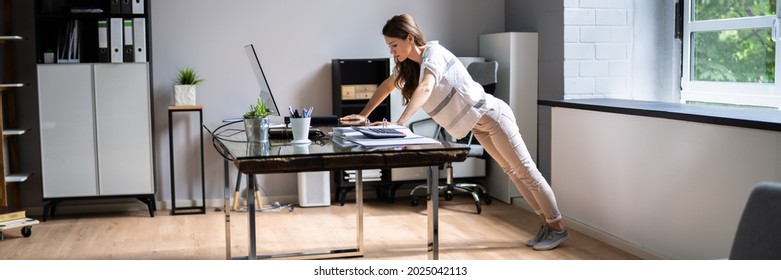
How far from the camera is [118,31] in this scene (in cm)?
500

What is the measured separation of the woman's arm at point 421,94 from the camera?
10.6ft

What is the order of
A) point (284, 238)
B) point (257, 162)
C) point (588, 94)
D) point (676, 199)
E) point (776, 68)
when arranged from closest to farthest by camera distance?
1. point (257, 162)
2. point (676, 199)
3. point (776, 68)
4. point (284, 238)
5. point (588, 94)

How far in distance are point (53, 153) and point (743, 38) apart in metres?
3.94

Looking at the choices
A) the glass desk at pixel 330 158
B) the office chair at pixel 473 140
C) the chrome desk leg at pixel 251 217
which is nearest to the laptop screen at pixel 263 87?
the glass desk at pixel 330 158

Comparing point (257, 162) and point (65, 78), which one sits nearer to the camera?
point (257, 162)

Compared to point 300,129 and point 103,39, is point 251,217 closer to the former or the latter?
point 300,129

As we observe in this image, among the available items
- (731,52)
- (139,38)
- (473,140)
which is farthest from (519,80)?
(139,38)

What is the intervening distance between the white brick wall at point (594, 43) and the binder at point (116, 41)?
264 cm

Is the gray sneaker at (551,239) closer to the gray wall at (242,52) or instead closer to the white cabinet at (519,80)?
the white cabinet at (519,80)

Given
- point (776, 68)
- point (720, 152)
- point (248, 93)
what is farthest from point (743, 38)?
point (248, 93)

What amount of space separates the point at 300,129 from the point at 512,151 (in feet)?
4.25

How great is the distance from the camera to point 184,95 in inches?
203

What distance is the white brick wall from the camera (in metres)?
4.91
